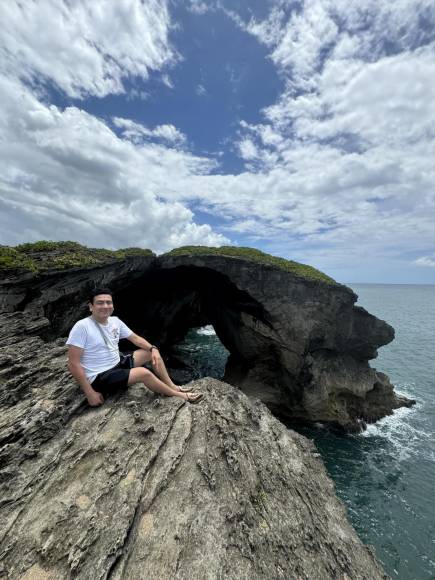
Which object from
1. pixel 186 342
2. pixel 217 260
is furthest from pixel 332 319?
pixel 186 342

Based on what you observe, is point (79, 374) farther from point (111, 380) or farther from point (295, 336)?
point (295, 336)

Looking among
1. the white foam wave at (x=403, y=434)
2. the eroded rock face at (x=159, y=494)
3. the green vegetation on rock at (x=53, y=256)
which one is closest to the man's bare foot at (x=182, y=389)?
the eroded rock face at (x=159, y=494)

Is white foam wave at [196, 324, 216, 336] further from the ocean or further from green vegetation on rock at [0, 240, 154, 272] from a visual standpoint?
green vegetation on rock at [0, 240, 154, 272]

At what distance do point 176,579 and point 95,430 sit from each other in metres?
3.12

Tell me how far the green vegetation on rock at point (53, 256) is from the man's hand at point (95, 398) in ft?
36.8

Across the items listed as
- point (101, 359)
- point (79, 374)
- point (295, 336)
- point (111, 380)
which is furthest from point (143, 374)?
point (295, 336)

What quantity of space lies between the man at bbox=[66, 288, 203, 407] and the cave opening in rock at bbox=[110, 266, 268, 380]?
56.1 ft

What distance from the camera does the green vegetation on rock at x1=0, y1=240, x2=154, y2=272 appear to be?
597 inches

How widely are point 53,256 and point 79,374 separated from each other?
13.9 metres

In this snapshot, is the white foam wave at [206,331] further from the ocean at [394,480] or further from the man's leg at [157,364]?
the man's leg at [157,364]

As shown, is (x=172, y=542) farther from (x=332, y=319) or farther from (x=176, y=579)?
(x=332, y=319)

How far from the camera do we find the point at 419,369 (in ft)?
130

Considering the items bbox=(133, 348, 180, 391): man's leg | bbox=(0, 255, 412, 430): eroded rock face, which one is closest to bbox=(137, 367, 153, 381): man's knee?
bbox=(133, 348, 180, 391): man's leg

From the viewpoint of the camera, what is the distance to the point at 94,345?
6.42 meters
